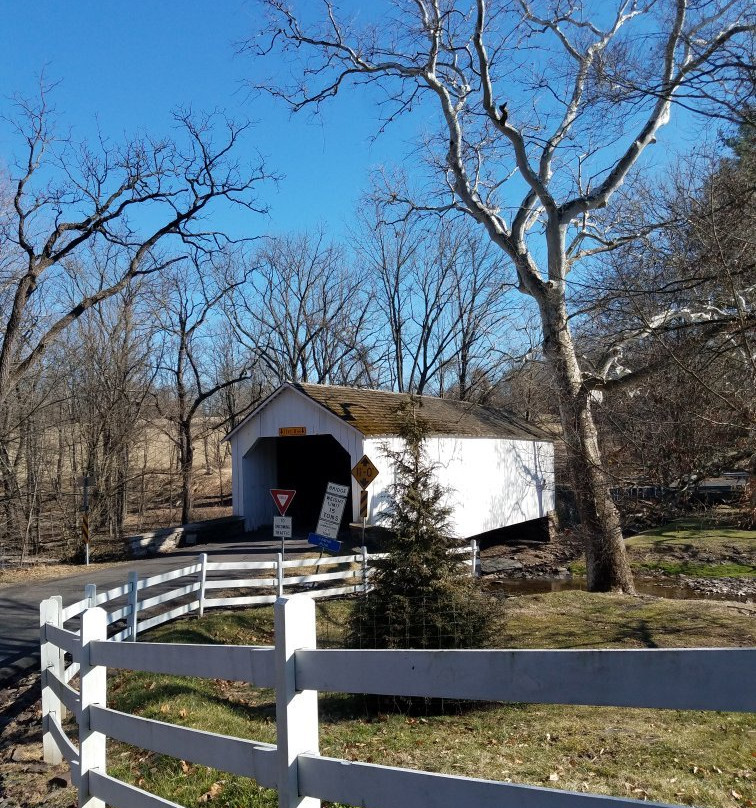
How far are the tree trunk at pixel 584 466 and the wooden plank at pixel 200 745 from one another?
34.2 ft

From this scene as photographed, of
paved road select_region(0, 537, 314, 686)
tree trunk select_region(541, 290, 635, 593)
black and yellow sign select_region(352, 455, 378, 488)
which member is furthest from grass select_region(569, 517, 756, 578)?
black and yellow sign select_region(352, 455, 378, 488)

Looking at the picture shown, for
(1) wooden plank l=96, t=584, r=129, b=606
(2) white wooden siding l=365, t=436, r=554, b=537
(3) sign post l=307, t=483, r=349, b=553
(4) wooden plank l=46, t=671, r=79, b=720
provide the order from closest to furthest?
1. (4) wooden plank l=46, t=671, r=79, b=720
2. (1) wooden plank l=96, t=584, r=129, b=606
3. (3) sign post l=307, t=483, r=349, b=553
4. (2) white wooden siding l=365, t=436, r=554, b=537

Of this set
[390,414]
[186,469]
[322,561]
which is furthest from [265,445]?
[322,561]

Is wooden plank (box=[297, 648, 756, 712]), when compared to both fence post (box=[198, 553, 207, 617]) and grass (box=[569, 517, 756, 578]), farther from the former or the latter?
grass (box=[569, 517, 756, 578])

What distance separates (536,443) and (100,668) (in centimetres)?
2693

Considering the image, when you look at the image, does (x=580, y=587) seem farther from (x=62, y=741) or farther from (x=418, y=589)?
(x=62, y=741)

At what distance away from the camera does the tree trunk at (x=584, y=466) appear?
543 inches

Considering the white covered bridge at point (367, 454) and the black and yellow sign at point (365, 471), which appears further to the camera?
the white covered bridge at point (367, 454)

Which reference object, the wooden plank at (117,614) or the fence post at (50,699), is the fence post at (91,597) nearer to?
the wooden plank at (117,614)

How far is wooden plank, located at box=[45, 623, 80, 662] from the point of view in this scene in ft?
15.8

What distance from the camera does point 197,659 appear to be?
3.27 metres

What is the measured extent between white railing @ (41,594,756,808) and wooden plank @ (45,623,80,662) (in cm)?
110

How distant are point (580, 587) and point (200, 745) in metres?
20.2

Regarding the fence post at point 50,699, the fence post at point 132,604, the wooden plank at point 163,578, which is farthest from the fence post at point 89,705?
the wooden plank at point 163,578
